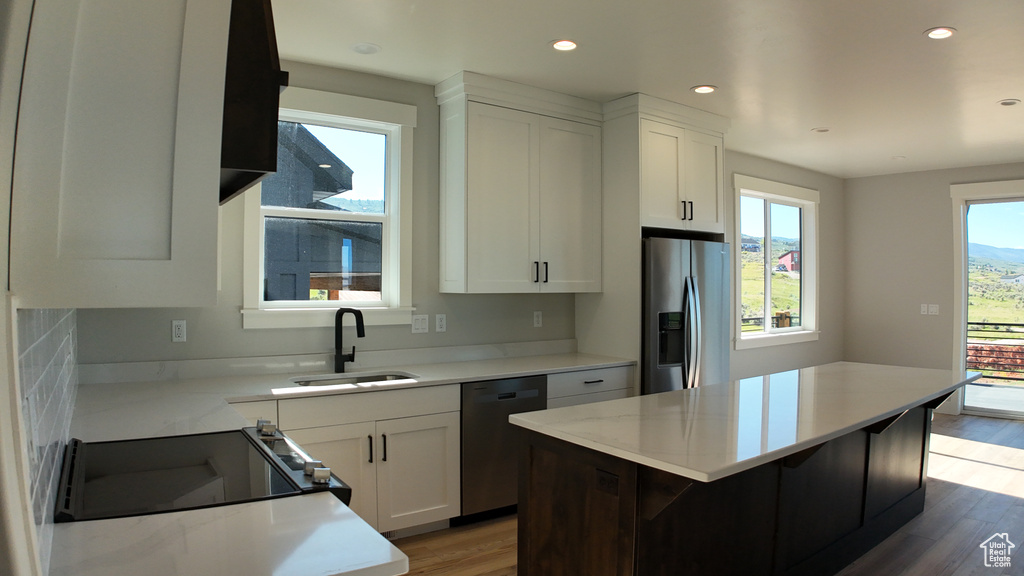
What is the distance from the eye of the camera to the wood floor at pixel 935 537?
2.93 m

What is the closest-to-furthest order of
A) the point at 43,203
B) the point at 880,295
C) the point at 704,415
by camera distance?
the point at 43,203
the point at 704,415
the point at 880,295

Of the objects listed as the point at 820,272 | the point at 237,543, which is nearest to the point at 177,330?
the point at 237,543

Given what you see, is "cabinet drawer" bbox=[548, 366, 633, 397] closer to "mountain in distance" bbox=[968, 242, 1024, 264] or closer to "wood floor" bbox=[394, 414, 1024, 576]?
"wood floor" bbox=[394, 414, 1024, 576]

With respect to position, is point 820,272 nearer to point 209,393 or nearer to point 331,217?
point 331,217

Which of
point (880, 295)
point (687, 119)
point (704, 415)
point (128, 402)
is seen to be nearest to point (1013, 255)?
point (880, 295)

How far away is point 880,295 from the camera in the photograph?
684 cm

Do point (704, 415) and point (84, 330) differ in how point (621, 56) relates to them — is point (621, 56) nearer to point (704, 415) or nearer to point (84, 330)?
point (704, 415)

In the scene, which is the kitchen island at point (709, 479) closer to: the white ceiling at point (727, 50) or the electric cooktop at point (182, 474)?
the electric cooktop at point (182, 474)

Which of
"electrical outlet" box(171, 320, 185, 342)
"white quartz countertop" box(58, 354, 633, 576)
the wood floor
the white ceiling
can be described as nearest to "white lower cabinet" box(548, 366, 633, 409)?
the wood floor

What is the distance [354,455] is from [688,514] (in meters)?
1.56

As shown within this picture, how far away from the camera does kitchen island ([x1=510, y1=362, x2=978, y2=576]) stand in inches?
73.3

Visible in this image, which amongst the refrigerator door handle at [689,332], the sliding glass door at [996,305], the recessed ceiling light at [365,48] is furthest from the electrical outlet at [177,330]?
the sliding glass door at [996,305]

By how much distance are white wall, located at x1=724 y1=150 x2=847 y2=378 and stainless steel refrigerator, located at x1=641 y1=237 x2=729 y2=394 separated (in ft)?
4.73

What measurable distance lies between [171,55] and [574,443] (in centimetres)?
156
